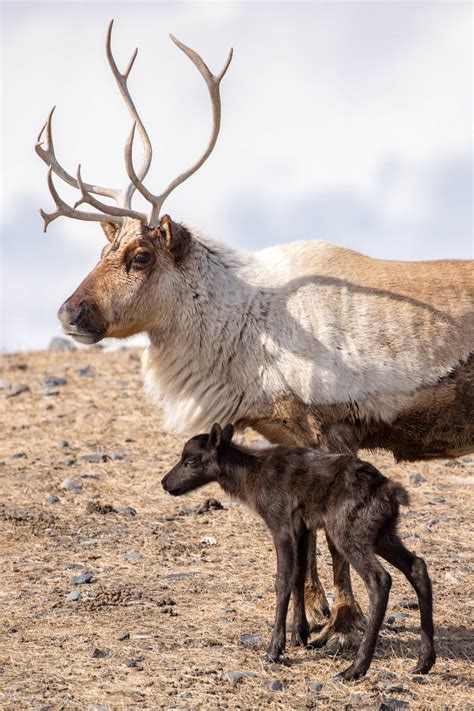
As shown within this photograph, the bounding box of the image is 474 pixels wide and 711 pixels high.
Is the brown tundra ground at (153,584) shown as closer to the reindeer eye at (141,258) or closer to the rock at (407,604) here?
the rock at (407,604)

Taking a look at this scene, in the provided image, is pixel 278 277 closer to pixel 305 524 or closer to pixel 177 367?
pixel 177 367

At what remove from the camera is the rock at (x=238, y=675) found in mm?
5926

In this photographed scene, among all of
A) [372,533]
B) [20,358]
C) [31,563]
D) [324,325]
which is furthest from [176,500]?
[20,358]

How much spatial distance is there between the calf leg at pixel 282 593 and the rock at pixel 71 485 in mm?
4337

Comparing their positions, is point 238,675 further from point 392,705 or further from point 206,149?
point 206,149

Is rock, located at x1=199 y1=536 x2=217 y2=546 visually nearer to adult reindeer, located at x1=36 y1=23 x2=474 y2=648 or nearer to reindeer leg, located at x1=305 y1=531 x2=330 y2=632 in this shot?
adult reindeer, located at x1=36 y1=23 x2=474 y2=648

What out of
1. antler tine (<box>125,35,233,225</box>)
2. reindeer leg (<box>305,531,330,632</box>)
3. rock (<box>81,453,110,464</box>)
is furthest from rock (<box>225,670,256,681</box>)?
rock (<box>81,453,110,464</box>)

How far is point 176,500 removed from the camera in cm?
1008

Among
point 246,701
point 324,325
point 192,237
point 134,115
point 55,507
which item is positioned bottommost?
point 246,701

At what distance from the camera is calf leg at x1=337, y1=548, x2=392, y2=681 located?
5.89 m

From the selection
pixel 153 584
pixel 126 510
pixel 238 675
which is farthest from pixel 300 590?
pixel 126 510

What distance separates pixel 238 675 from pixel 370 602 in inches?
33.1

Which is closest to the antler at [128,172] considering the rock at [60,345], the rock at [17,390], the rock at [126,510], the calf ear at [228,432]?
the calf ear at [228,432]

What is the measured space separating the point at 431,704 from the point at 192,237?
361cm
